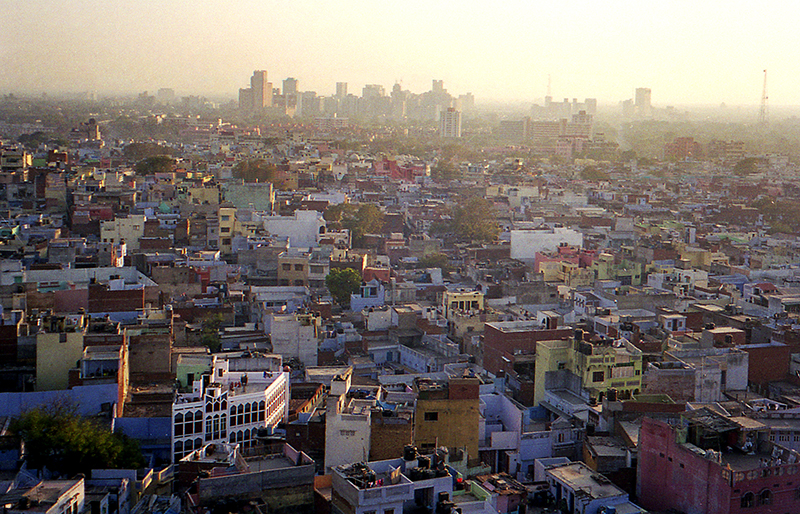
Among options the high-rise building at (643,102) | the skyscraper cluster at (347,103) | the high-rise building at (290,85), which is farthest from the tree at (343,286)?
the high-rise building at (643,102)

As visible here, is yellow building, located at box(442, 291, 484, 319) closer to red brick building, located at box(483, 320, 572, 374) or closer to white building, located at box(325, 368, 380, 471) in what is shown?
red brick building, located at box(483, 320, 572, 374)

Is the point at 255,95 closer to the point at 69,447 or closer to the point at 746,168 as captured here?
the point at 746,168

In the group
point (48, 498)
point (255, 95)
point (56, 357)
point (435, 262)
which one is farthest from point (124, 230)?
point (255, 95)

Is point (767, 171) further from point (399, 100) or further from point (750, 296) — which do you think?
point (399, 100)

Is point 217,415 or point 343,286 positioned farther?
point 343,286

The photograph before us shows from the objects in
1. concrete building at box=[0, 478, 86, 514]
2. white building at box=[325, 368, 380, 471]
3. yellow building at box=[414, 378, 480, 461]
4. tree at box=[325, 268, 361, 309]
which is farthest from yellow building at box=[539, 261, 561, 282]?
concrete building at box=[0, 478, 86, 514]

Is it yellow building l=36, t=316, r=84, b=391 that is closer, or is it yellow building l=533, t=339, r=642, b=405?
yellow building l=36, t=316, r=84, b=391
